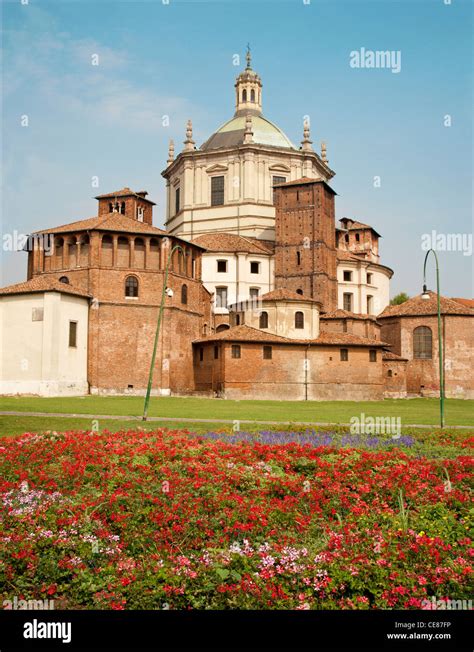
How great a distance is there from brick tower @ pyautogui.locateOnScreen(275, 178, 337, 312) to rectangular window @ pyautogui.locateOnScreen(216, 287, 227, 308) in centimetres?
484

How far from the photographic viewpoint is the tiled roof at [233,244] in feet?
203

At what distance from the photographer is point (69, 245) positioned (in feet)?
171

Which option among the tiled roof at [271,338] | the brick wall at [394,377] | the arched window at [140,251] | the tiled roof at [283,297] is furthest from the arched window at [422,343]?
the arched window at [140,251]

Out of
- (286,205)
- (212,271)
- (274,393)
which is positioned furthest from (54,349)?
(286,205)

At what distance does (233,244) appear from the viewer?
62.8 meters

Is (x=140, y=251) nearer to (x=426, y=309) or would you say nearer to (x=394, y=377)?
(x=394, y=377)

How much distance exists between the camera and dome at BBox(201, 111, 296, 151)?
70062 millimetres

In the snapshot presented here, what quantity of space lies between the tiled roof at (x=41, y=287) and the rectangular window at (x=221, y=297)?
53.5 ft

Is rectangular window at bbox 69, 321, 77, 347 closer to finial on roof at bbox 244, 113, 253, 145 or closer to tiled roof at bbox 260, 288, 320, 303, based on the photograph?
tiled roof at bbox 260, 288, 320, 303

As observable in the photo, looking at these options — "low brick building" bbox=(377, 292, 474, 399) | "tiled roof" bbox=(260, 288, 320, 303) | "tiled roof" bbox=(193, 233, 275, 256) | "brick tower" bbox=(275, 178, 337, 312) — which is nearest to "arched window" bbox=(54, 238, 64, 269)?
"tiled roof" bbox=(193, 233, 275, 256)

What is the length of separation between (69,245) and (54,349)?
33.7ft

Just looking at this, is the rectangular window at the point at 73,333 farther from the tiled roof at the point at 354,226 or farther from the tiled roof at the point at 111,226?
the tiled roof at the point at 354,226
